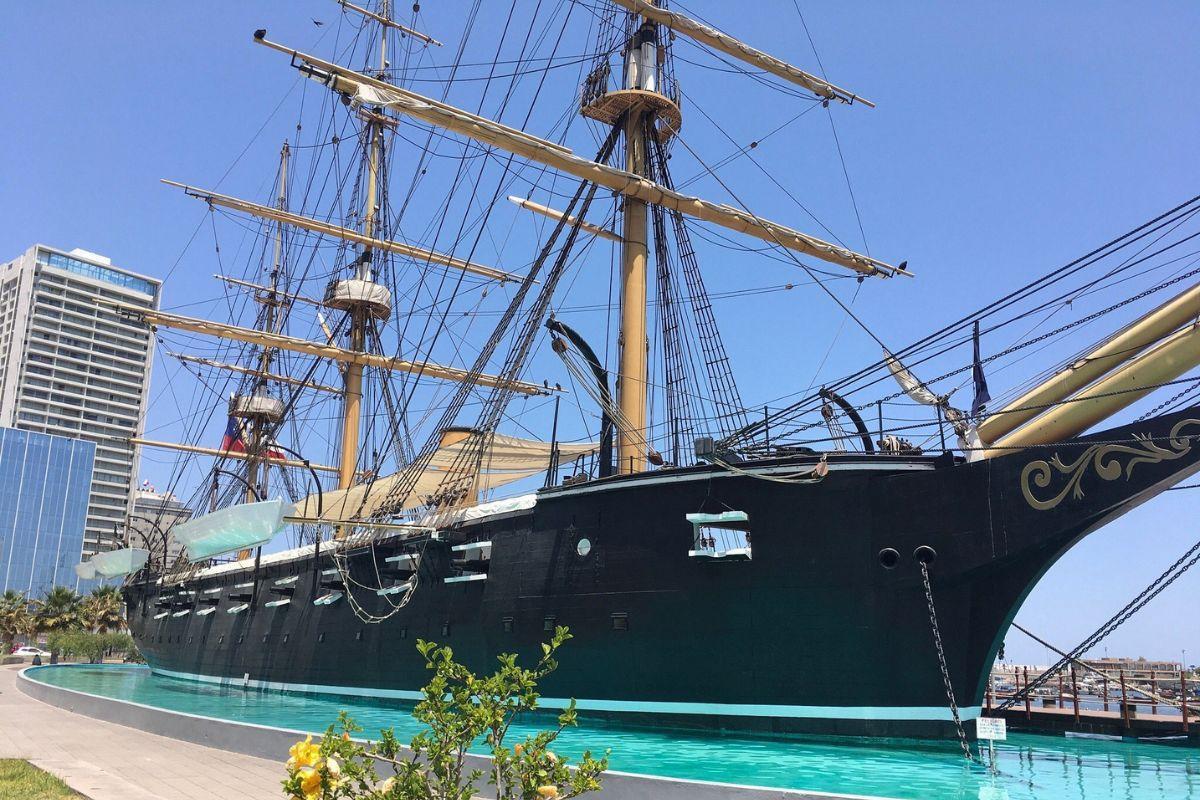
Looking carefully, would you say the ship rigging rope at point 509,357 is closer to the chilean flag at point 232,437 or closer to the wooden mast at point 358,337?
the wooden mast at point 358,337

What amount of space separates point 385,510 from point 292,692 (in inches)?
223

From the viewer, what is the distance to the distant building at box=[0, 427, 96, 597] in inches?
4092

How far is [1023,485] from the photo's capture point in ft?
39.2

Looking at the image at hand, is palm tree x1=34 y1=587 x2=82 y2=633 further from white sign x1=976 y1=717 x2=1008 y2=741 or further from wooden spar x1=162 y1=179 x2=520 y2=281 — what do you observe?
white sign x1=976 y1=717 x2=1008 y2=741

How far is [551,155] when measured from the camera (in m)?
19.2

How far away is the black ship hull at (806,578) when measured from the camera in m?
11.8

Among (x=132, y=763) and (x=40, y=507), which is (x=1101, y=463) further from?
(x=40, y=507)

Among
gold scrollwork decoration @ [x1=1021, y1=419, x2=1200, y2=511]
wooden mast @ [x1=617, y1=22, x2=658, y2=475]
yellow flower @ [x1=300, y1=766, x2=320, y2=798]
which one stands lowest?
yellow flower @ [x1=300, y1=766, x2=320, y2=798]

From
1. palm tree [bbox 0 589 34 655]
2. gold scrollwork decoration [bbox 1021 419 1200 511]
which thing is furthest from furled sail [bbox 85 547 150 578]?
gold scrollwork decoration [bbox 1021 419 1200 511]

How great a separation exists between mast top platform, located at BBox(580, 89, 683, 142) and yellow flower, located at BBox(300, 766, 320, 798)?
704 inches

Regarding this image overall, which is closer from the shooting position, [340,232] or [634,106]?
[634,106]

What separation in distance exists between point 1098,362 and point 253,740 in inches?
452

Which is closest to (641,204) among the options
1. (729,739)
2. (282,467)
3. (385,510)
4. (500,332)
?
(500,332)

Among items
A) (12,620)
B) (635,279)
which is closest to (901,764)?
(635,279)
